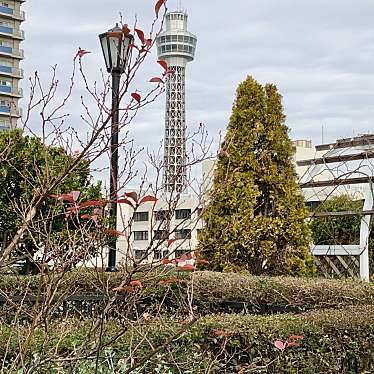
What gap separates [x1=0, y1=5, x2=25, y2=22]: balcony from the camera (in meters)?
83.8

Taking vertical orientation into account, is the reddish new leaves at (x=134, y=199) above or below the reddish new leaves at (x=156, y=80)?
below

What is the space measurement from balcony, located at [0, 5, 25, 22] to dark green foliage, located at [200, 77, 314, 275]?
78286 millimetres

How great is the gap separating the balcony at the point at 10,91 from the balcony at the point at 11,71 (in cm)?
144

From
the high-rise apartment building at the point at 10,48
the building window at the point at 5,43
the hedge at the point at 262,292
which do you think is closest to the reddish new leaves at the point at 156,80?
the hedge at the point at 262,292

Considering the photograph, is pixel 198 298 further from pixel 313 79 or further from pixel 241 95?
pixel 313 79

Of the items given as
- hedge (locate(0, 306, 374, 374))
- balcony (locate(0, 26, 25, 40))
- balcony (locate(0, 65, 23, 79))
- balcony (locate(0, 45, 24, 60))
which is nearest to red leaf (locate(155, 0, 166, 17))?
hedge (locate(0, 306, 374, 374))

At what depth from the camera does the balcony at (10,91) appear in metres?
82.1

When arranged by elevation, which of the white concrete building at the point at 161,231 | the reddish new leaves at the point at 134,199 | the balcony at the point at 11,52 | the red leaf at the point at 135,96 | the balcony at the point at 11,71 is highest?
the balcony at the point at 11,52

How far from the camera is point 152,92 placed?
9.88 feet

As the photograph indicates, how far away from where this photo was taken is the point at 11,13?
84.8 m

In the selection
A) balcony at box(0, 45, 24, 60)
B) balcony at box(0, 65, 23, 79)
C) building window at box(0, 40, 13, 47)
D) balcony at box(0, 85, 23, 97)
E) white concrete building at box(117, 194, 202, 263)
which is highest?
building window at box(0, 40, 13, 47)

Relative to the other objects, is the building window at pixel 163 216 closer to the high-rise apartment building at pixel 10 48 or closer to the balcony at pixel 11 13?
the high-rise apartment building at pixel 10 48

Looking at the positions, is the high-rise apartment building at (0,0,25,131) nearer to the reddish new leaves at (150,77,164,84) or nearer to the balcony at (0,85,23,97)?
the balcony at (0,85,23,97)

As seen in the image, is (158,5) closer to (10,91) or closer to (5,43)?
(10,91)
